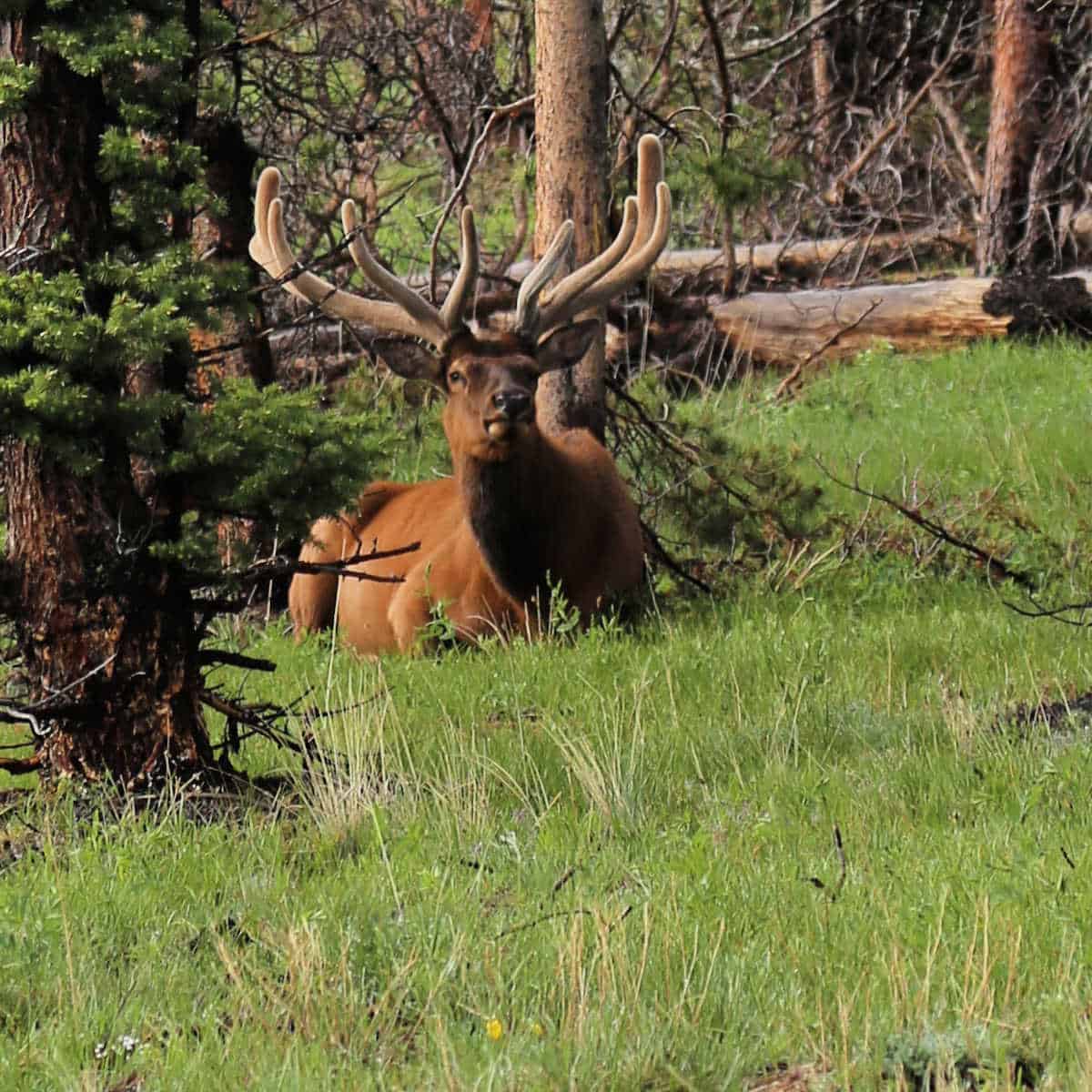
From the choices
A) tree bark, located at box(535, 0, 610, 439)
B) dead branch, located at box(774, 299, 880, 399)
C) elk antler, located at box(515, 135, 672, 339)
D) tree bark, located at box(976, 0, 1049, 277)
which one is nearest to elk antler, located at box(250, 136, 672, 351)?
elk antler, located at box(515, 135, 672, 339)

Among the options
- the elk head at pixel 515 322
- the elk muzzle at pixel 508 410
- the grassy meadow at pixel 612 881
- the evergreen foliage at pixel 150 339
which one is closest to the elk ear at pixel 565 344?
the elk head at pixel 515 322

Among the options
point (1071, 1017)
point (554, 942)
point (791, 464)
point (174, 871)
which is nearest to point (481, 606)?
point (791, 464)

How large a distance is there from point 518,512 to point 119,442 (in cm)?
357

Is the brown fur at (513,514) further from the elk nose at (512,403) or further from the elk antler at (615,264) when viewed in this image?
the elk antler at (615,264)

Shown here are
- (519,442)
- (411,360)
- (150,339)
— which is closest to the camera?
(150,339)

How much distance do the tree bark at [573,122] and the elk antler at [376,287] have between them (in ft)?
3.04

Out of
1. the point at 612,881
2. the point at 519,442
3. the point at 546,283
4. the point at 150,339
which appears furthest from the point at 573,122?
the point at 612,881

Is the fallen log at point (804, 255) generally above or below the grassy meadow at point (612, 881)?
above

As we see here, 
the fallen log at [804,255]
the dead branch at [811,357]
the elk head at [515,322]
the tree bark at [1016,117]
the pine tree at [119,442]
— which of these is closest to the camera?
the pine tree at [119,442]

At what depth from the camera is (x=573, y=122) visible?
9781 millimetres

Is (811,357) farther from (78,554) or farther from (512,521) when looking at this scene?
(78,554)

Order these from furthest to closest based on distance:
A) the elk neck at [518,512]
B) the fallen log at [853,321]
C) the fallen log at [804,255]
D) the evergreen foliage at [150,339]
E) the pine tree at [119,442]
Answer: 1. the fallen log at [804,255]
2. the fallen log at [853,321]
3. the elk neck at [518,512]
4. the pine tree at [119,442]
5. the evergreen foliage at [150,339]

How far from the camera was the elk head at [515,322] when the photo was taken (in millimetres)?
8805

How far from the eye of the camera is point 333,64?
12672 mm
